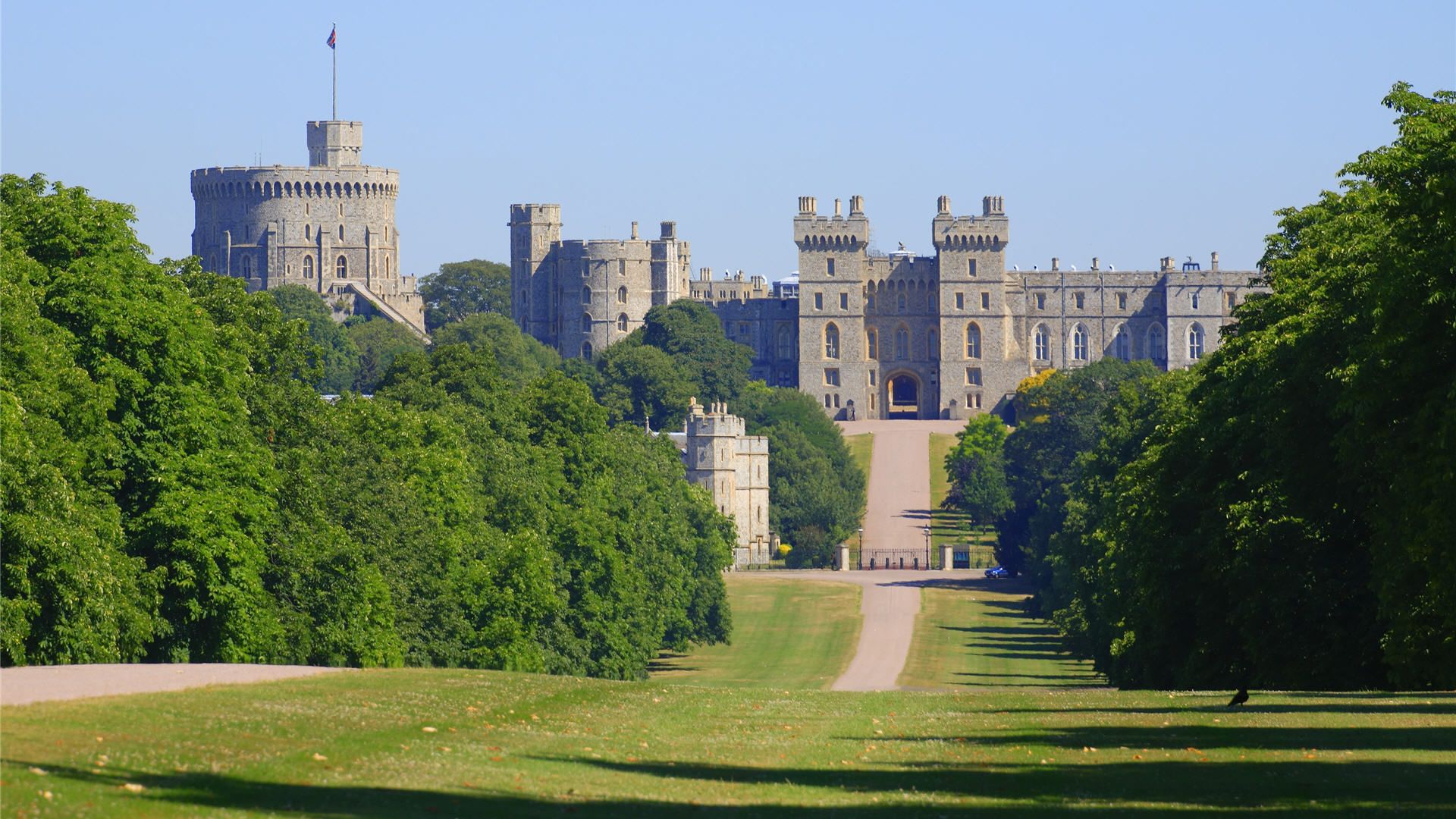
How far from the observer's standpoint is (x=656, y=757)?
20.1 metres

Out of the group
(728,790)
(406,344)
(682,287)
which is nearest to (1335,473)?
(728,790)

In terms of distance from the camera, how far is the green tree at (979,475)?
111625 millimetres

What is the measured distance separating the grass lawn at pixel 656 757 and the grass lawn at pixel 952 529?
79197 mm

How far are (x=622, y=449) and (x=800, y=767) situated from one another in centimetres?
5164

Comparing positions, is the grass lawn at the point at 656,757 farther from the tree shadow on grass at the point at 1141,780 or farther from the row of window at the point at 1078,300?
the row of window at the point at 1078,300

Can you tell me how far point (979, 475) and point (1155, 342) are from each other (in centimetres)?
5526

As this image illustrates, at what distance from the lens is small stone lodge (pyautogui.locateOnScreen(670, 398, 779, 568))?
105 m

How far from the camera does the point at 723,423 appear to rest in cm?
10569

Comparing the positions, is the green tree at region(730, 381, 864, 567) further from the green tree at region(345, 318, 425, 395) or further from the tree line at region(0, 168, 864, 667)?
the tree line at region(0, 168, 864, 667)

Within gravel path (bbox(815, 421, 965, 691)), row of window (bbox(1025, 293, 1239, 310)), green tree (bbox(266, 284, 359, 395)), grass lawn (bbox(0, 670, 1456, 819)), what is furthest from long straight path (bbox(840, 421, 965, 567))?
grass lawn (bbox(0, 670, 1456, 819))

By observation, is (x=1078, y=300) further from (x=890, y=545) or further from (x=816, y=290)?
(x=890, y=545)

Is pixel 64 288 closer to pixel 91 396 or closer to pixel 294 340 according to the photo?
pixel 91 396

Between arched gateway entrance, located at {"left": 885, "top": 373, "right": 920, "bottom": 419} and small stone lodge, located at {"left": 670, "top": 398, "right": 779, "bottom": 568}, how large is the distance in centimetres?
4976

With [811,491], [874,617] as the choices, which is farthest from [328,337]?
[874,617]
